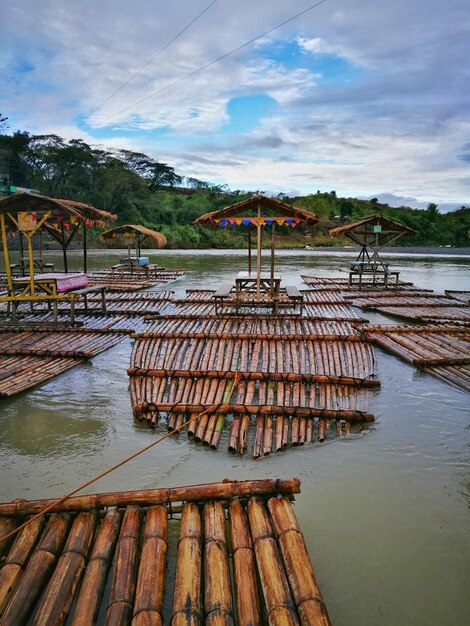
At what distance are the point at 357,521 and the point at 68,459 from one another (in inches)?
91.6

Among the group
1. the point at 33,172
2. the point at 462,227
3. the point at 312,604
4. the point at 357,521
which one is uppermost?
the point at 33,172

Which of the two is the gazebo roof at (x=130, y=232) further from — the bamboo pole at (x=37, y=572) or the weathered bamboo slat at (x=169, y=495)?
the bamboo pole at (x=37, y=572)

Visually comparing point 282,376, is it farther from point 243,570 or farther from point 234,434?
point 243,570

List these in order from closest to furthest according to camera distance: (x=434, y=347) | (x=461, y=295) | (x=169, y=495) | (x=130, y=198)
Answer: (x=169, y=495) → (x=434, y=347) → (x=461, y=295) → (x=130, y=198)

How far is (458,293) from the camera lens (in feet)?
39.7

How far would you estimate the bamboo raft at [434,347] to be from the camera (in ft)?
18.4

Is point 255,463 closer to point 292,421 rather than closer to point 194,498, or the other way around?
point 292,421

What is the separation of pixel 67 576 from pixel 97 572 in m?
0.14

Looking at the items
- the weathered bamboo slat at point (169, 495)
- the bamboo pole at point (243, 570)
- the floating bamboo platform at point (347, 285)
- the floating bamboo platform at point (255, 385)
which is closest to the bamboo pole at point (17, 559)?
the weathered bamboo slat at point (169, 495)

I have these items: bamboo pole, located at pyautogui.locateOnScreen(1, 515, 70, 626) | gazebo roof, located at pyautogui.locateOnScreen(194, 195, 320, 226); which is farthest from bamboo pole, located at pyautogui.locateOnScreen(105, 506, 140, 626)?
gazebo roof, located at pyautogui.locateOnScreen(194, 195, 320, 226)

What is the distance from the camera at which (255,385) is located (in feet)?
16.2

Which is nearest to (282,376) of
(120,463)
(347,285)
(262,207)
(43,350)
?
(120,463)

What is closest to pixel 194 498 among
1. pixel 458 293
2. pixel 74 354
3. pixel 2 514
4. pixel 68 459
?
pixel 2 514

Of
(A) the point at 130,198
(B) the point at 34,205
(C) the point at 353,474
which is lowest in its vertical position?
(C) the point at 353,474
